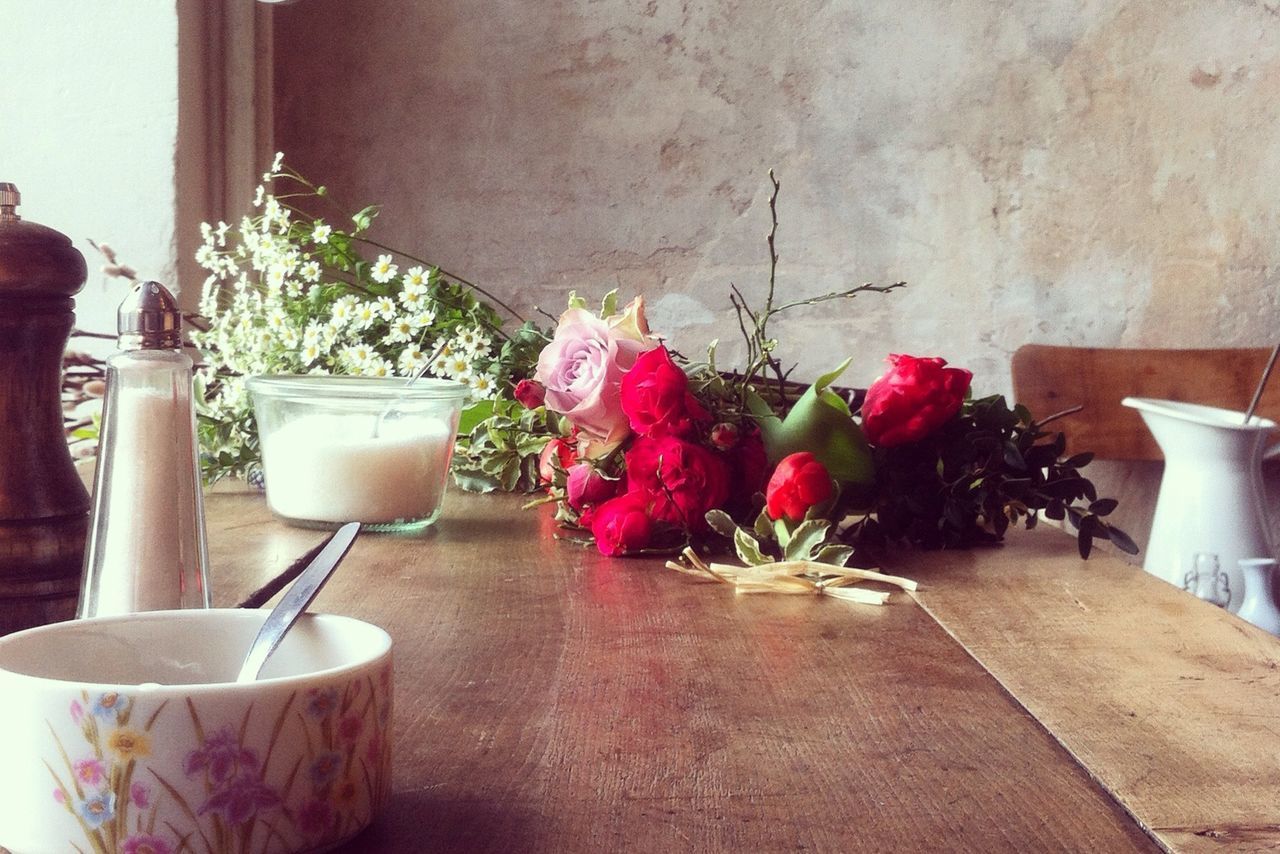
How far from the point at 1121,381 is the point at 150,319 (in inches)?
83.4

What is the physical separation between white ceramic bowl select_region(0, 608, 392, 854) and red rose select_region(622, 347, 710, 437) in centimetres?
54

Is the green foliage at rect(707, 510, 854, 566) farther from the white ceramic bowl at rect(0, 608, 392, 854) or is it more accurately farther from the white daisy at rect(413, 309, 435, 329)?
the white ceramic bowl at rect(0, 608, 392, 854)

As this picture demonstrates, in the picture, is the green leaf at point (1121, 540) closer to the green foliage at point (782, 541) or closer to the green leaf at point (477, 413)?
the green foliage at point (782, 541)

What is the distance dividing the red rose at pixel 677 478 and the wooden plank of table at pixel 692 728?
0.30ft

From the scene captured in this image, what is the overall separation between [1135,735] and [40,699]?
39 cm

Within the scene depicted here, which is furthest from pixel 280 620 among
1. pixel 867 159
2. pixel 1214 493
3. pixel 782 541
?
pixel 867 159

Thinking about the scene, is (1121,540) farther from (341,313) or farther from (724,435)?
(341,313)

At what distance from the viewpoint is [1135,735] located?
1.60 feet

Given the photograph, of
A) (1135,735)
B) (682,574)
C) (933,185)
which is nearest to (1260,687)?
(1135,735)

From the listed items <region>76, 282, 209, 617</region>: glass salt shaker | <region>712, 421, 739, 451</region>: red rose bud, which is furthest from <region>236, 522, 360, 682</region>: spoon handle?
<region>712, 421, 739, 451</region>: red rose bud

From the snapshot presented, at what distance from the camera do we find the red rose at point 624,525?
902 mm

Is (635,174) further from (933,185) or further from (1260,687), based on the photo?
(1260,687)

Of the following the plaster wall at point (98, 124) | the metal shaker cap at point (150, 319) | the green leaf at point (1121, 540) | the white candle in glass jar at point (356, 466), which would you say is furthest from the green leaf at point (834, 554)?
the plaster wall at point (98, 124)

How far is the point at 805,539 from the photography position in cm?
83
